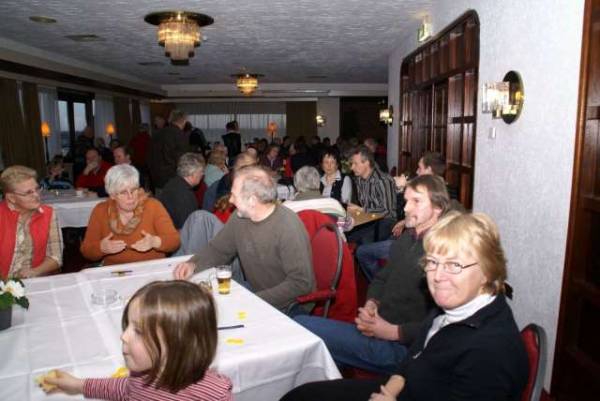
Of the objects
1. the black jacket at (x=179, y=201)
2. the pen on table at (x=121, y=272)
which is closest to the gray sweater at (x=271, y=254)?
the pen on table at (x=121, y=272)

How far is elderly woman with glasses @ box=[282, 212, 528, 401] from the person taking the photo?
138cm

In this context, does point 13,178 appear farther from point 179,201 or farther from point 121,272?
point 179,201

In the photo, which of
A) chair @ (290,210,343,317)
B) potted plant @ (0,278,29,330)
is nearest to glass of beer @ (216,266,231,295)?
chair @ (290,210,343,317)

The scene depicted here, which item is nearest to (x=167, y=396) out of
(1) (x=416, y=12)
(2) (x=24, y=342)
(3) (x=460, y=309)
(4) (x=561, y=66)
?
(2) (x=24, y=342)

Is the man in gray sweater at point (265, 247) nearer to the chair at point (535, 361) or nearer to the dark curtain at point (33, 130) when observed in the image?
the chair at point (535, 361)

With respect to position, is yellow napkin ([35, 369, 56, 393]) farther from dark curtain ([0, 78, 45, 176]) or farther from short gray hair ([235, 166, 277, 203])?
dark curtain ([0, 78, 45, 176])

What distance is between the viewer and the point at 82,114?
11523 millimetres

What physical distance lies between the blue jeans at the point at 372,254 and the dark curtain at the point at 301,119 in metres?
12.4

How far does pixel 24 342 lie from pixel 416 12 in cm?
492

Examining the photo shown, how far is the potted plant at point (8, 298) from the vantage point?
1742 mm

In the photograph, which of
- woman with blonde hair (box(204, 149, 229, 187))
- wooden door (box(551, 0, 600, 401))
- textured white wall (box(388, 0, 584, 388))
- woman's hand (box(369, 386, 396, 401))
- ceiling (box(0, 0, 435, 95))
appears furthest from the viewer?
woman with blonde hair (box(204, 149, 229, 187))

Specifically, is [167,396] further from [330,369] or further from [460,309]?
[460,309]

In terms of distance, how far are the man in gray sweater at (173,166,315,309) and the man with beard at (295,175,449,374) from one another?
194 millimetres

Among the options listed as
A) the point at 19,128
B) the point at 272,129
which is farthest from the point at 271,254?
the point at 272,129
